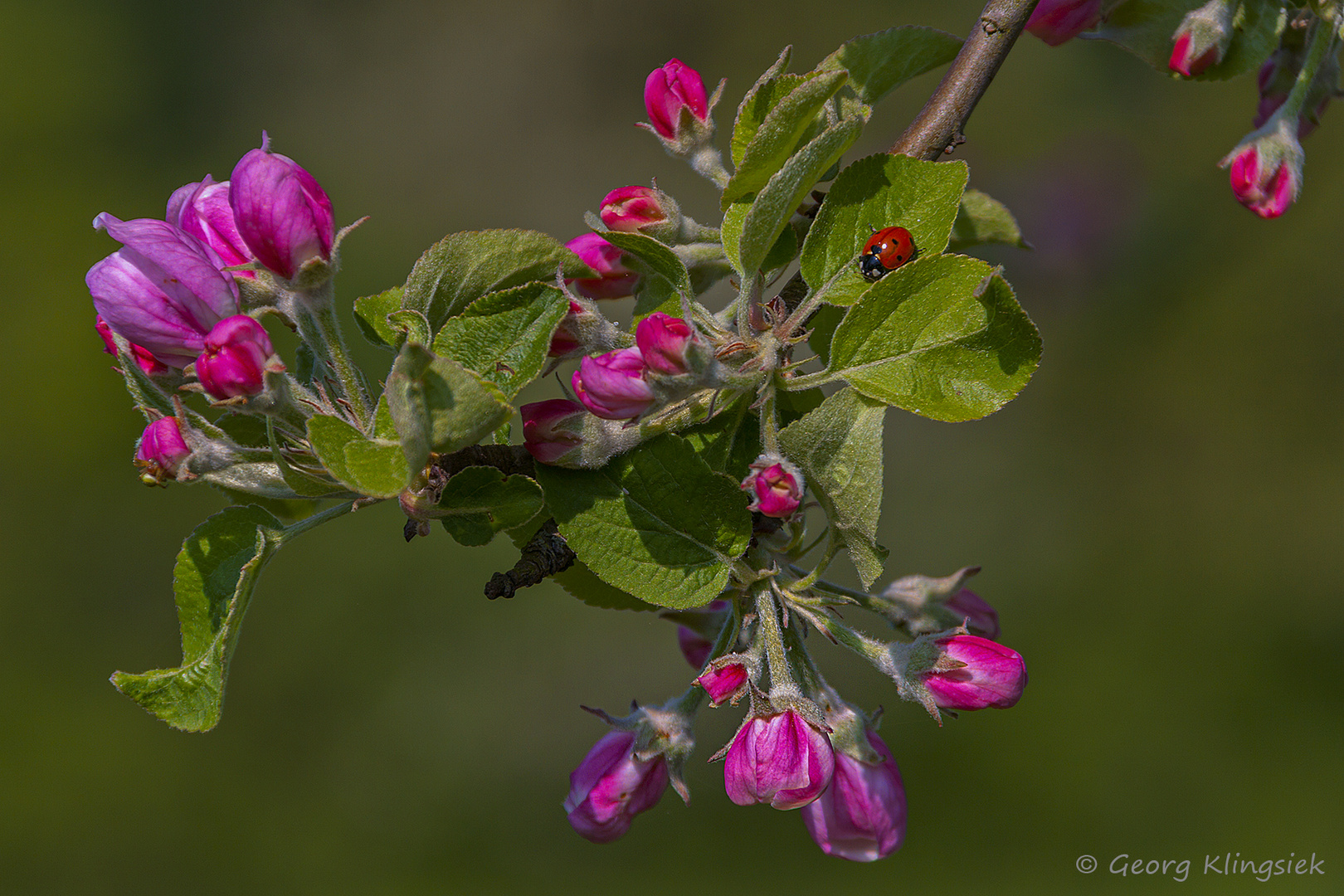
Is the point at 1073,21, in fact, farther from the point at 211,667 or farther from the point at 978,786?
the point at 978,786

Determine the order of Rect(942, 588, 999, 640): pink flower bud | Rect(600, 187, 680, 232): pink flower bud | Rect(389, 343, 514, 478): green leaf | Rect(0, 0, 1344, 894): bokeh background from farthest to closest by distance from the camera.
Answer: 1. Rect(0, 0, 1344, 894): bokeh background
2. Rect(942, 588, 999, 640): pink flower bud
3. Rect(600, 187, 680, 232): pink flower bud
4. Rect(389, 343, 514, 478): green leaf

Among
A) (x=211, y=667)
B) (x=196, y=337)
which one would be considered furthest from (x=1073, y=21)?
(x=211, y=667)

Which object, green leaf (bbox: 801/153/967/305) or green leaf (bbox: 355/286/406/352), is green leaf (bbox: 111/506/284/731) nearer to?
green leaf (bbox: 355/286/406/352)

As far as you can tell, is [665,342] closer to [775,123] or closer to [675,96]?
[775,123]

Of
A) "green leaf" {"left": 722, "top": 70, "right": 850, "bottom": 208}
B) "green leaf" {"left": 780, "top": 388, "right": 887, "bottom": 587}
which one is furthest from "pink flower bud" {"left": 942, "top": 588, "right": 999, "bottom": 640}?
"green leaf" {"left": 722, "top": 70, "right": 850, "bottom": 208}

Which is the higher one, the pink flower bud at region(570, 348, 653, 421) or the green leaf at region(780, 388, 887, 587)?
the pink flower bud at region(570, 348, 653, 421)

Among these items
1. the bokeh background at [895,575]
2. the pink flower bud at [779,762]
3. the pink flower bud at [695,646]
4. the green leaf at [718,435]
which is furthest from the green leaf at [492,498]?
the bokeh background at [895,575]
